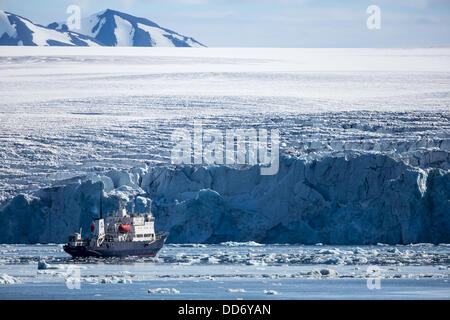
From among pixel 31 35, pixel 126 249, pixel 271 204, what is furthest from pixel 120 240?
pixel 31 35

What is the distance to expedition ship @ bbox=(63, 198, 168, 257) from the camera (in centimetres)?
1628

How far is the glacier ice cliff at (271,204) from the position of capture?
17219mm

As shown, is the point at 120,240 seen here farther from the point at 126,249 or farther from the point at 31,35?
the point at 31,35

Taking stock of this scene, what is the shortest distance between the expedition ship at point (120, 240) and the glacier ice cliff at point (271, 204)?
108 centimetres

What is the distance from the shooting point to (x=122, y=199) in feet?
60.6

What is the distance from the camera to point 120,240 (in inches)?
656

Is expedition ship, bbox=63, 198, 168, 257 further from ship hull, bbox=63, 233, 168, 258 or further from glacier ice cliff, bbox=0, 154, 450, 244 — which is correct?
glacier ice cliff, bbox=0, 154, 450, 244

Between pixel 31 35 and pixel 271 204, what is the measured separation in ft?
22.4

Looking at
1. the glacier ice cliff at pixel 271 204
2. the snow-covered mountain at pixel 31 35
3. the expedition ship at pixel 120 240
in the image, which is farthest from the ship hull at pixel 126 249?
the snow-covered mountain at pixel 31 35

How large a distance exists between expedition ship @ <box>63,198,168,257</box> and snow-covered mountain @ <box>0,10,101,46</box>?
4957 mm

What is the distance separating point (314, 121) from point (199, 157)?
3.02 metres

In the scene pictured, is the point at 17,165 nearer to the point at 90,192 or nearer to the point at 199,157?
the point at 90,192

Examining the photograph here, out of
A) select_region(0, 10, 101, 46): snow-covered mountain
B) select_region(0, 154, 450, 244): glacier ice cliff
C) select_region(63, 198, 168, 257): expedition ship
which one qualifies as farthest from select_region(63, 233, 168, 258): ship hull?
select_region(0, 10, 101, 46): snow-covered mountain
